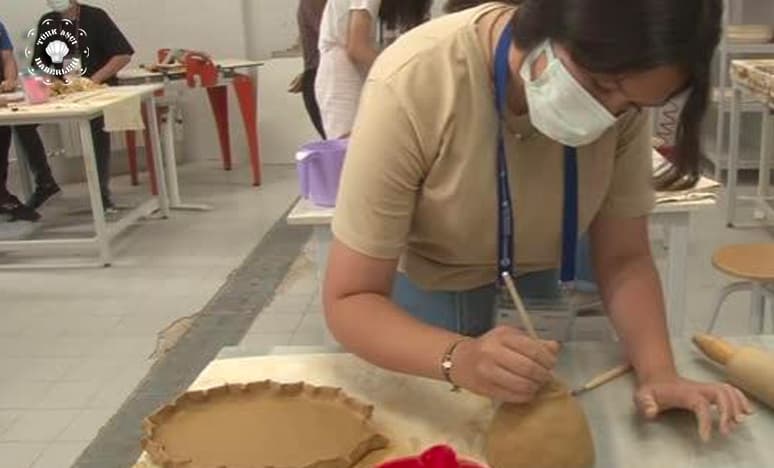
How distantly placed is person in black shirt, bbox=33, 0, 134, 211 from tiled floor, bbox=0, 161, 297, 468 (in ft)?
1.38

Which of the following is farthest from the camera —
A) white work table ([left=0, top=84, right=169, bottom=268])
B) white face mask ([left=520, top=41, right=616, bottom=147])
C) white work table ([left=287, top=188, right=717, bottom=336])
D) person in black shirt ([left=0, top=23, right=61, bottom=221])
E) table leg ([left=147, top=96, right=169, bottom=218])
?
person in black shirt ([left=0, top=23, right=61, bottom=221])

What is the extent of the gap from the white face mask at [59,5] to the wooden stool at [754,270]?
12.1 ft

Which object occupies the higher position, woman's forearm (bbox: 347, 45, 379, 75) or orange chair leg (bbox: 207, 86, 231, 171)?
woman's forearm (bbox: 347, 45, 379, 75)

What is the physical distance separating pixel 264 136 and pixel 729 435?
4962 millimetres

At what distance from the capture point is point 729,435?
0.98 metres

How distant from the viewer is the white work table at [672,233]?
2037 millimetres

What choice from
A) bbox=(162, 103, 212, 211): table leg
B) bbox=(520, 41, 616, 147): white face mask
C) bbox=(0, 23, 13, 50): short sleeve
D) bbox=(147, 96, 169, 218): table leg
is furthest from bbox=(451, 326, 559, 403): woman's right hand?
bbox=(0, 23, 13, 50): short sleeve

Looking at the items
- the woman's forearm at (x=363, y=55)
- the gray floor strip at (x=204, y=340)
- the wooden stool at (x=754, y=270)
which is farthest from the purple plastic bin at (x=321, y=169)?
the wooden stool at (x=754, y=270)

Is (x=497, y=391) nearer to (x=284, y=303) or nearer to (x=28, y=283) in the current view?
(x=284, y=303)

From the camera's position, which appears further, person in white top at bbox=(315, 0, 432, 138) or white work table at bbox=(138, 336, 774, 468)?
person in white top at bbox=(315, 0, 432, 138)

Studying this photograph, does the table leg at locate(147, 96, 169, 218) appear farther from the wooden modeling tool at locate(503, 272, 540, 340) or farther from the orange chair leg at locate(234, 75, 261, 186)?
the wooden modeling tool at locate(503, 272, 540, 340)

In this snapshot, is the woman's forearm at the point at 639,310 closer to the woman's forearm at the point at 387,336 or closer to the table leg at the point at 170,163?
the woman's forearm at the point at 387,336

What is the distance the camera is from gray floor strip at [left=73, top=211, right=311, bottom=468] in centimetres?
228

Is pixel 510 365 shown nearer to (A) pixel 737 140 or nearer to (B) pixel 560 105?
(B) pixel 560 105
